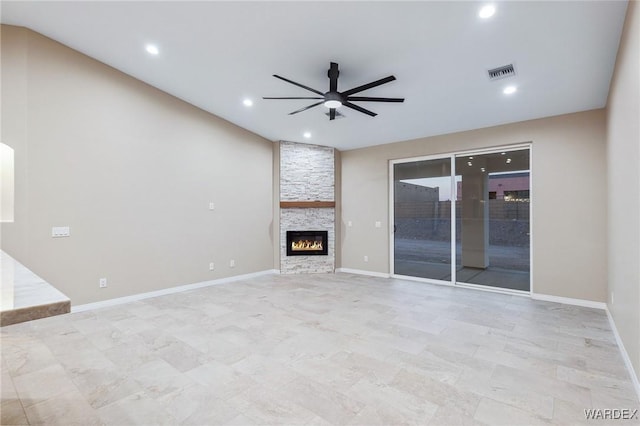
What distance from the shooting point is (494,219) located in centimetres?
526

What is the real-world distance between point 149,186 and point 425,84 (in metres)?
4.27

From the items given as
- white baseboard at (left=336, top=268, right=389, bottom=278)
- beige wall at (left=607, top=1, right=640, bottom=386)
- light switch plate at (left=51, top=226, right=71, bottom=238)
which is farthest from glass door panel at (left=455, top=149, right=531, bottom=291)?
light switch plate at (left=51, top=226, right=71, bottom=238)

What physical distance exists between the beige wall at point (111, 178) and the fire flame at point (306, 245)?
1.18m

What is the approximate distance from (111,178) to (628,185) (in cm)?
580

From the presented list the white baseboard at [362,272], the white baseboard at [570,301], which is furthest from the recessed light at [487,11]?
the white baseboard at [362,272]

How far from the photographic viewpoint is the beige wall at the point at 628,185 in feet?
7.30

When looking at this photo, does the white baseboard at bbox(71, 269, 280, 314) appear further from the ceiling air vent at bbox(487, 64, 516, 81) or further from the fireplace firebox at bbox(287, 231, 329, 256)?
the ceiling air vent at bbox(487, 64, 516, 81)

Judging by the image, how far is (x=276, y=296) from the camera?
479cm

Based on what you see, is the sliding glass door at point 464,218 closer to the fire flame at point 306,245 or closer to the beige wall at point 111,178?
the fire flame at point 306,245

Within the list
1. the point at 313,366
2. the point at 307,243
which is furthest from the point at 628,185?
the point at 307,243

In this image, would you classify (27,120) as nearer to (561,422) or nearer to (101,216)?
(101,216)

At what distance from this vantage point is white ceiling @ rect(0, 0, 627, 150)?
2.72m

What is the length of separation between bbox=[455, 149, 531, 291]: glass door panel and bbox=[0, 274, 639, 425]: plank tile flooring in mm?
1117

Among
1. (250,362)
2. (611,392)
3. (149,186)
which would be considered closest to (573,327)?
(611,392)
